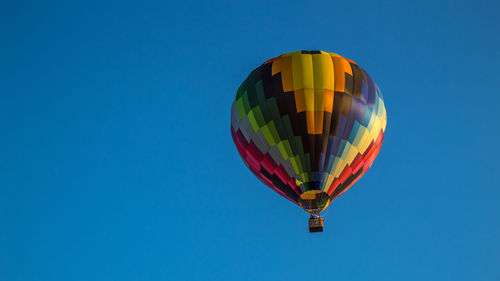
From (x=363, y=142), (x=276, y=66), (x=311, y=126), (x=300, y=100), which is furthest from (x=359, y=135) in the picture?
(x=276, y=66)

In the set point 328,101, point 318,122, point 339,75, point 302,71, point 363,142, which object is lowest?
point 363,142

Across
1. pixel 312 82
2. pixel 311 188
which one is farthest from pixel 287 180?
pixel 312 82

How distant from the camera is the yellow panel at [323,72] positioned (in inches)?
752

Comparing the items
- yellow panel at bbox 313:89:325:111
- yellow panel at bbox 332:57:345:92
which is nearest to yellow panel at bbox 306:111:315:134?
yellow panel at bbox 313:89:325:111

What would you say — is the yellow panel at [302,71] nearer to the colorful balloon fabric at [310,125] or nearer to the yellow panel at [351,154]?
the colorful balloon fabric at [310,125]

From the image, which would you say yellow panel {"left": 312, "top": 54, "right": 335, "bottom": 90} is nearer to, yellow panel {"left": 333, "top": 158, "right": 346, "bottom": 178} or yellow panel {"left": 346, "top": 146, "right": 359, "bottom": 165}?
yellow panel {"left": 346, "top": 146, "right": 359, "bottom": 165}

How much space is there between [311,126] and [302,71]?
2076 mm

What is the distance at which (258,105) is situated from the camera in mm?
19484

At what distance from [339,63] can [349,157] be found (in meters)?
3.40

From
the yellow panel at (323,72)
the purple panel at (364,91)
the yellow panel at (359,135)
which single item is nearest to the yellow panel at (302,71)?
the yellow panel at (323,72)

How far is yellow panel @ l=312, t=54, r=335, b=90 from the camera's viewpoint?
19.1 metres

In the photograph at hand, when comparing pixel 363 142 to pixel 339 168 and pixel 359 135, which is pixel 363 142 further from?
pixel 339 168

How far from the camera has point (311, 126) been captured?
1873 cm

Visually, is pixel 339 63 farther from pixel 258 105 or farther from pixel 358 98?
pixel 258 105
